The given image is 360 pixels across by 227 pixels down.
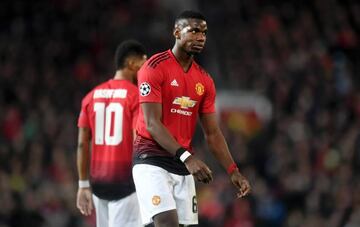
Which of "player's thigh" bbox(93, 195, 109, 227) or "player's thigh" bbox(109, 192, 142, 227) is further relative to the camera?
"player's thigh" bbox(93, 195, 109, 227)

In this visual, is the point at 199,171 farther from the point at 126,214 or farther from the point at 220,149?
the point at 126,214

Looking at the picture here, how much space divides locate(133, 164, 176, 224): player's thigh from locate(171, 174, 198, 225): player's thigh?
8 centimetres

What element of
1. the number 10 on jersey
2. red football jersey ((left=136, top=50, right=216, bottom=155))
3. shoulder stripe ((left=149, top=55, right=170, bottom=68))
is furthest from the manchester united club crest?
the number 10 on jersey

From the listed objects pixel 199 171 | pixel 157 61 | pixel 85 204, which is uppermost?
pixel 157 61

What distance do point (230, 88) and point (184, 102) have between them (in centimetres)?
1163

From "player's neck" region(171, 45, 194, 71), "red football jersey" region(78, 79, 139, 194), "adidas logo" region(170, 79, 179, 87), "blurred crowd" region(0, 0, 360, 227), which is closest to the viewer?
"adidas logo" region(170, 79, 179, 87)

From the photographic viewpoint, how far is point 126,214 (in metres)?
9.29

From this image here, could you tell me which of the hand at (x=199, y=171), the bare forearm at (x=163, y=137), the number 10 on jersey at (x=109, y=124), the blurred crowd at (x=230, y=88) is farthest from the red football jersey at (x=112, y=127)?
the blurred crowd at (x=230, y=88)

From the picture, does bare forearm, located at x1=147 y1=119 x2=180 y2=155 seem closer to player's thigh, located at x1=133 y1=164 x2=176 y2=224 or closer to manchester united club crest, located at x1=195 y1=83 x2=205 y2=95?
player's thigh, located at x1=133 y1=164 x2=176 y2=224

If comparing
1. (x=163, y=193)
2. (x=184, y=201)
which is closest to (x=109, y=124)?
(x=184, y=201)

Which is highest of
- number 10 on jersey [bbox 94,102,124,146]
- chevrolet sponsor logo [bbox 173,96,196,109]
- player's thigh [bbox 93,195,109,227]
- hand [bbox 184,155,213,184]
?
chevrolet sponsor logo [bbox 173,96,196,109]

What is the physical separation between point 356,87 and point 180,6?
673 centimetres

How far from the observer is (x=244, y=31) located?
2120 cm

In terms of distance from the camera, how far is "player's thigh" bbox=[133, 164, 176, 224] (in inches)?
306
